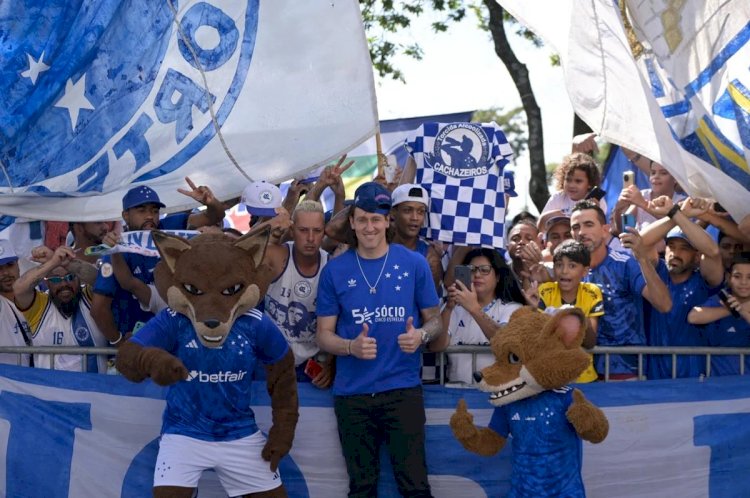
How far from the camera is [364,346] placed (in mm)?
5938

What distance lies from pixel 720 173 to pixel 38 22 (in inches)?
161

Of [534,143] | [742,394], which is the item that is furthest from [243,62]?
[534,143]

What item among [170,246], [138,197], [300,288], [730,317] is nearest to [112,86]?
[138,197]

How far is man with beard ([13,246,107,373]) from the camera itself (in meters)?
6.94

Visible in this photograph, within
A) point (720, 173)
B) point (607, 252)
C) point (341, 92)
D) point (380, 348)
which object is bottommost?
point (380, 348)

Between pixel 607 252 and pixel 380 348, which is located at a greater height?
pixel 607 252

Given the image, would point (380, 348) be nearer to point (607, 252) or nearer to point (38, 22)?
point (607, 252)

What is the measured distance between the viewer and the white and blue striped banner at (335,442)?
6406 millimetres

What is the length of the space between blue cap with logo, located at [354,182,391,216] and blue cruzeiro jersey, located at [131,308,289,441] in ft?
2.95

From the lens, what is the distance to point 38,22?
6.39 m

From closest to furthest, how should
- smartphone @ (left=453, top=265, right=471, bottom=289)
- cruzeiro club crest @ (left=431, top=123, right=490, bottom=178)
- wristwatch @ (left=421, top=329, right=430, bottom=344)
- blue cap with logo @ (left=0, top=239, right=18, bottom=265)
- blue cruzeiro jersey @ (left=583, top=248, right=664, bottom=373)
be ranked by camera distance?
wristwatch @ (left=421, top=329, right=430, bottom=344) < smartphone @ (left=453, top=265, right=471, bottom=289) < blue cruzeiro jersey @ (left=583, top=248, right=664, bottom=373) < cruzeiro club crest @ (left=431, top=123, right=490, bottom=178) < blue cap with logo @ (left=0, top=239, right=18, bottom=265)

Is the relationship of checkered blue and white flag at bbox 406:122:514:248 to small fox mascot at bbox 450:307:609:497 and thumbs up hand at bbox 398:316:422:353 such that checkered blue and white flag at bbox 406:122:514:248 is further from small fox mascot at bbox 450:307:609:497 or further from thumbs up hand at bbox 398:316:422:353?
small fox mascot at bbox 450:307:609:497

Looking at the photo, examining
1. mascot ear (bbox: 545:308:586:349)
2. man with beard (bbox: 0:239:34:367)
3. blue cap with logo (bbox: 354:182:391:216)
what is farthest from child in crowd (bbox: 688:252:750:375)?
man with beard (bbox: 0:239:34:367)

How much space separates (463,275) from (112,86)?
238 cm
